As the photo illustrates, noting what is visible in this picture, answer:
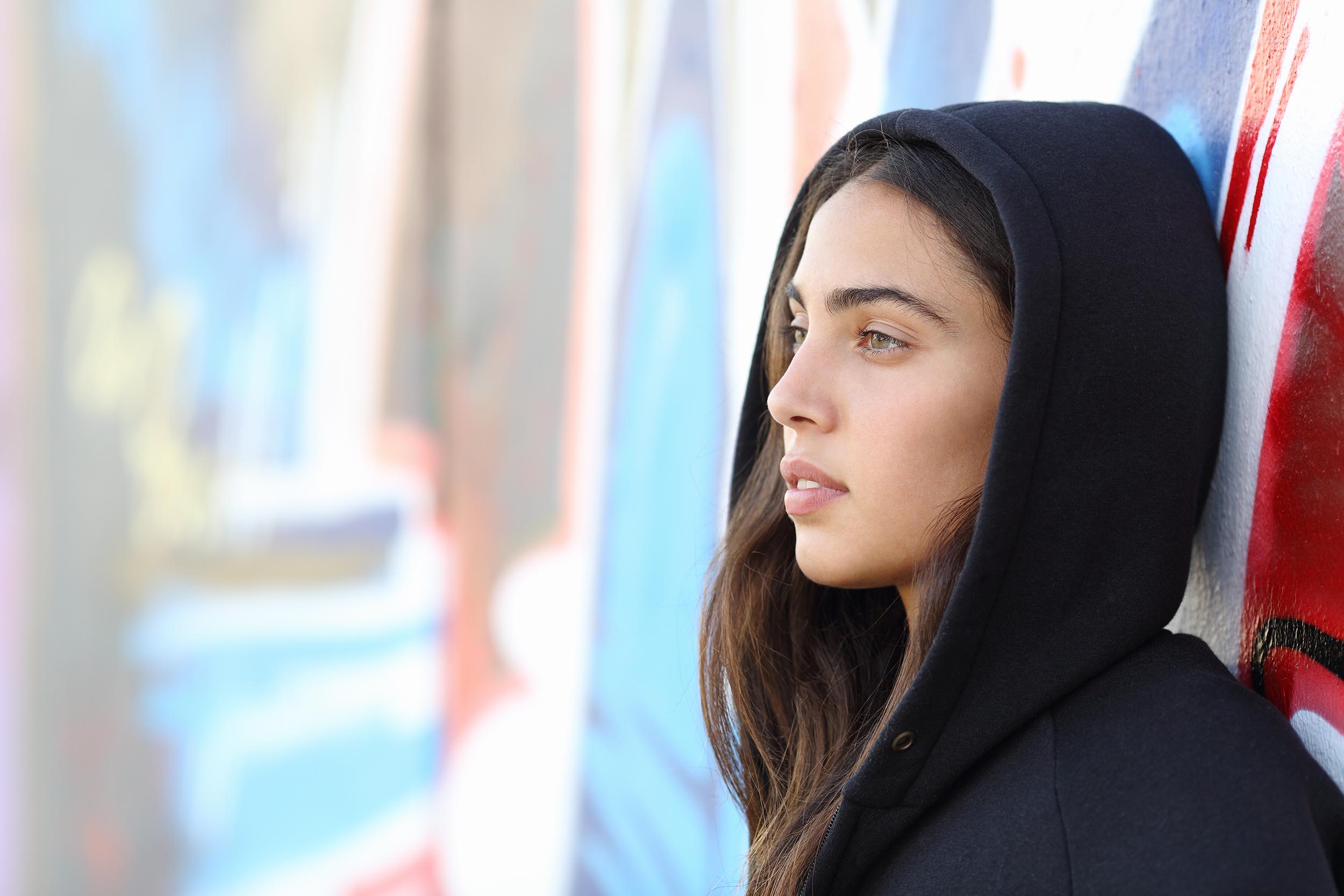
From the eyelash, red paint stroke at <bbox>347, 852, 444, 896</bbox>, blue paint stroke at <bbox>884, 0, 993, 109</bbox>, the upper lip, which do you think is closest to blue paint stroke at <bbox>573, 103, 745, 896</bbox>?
red paint stroke at <bbox>347, 852, 444, 896</bbox>

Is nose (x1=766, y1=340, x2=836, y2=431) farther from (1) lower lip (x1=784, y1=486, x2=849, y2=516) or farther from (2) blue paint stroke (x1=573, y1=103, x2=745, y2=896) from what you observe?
(2) blue paint stroke (x1=573, y1=103, x2=745, y2=896)

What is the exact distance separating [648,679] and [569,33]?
7.05ft

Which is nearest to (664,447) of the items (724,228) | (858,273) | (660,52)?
(724,228)

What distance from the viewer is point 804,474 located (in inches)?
60.2

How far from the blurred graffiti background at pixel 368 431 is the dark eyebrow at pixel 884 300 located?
1646 millimetres

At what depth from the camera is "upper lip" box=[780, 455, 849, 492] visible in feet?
4.93

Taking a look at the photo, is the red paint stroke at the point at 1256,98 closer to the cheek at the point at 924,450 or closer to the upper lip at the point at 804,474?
the cheek at the point at 924,450

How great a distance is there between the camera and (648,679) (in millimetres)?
3459

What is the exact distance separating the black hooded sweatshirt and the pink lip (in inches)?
11.1

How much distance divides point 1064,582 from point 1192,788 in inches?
10.7

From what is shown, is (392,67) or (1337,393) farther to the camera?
(392,67)

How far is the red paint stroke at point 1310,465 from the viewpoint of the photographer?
4.08 feet

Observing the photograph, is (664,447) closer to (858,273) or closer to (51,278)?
(858,273)

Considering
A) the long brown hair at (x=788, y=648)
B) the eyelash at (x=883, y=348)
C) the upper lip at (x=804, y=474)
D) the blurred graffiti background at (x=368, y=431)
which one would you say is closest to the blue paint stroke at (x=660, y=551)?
the blurred graffiti background at (x=368, y=431)
